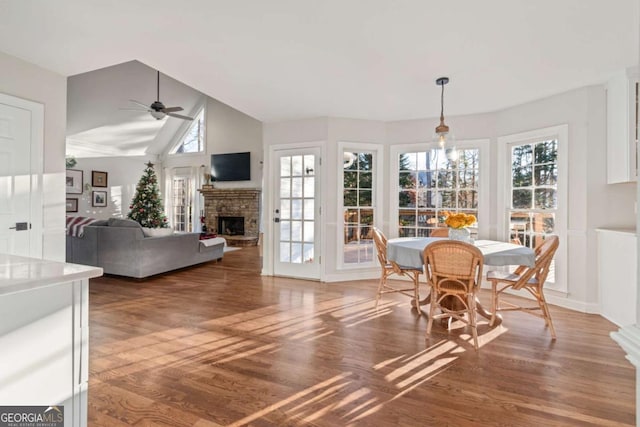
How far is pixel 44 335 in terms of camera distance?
41.8 inches

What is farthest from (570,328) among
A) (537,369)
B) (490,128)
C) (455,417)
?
(490,128)

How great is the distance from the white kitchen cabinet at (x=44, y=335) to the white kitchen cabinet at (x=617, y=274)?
3923 millimetres

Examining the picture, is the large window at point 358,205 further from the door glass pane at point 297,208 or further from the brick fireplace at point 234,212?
the brick fireplace at point 234,212

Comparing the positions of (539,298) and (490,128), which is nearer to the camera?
(539,298)

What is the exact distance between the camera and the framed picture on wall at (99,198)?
27.1 ft

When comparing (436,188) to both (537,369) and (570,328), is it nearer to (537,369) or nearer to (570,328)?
(570,328)

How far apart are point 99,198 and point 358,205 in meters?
7.47

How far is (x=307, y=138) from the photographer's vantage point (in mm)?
4758

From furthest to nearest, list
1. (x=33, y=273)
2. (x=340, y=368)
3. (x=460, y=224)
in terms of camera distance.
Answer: (x=460, y=224)
(x=340, y=368)
(x=33, y=273)

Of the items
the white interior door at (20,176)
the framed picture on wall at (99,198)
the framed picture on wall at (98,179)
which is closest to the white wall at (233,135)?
the framed picture on wall at (98,179)

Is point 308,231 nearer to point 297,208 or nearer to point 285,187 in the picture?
point 297,208

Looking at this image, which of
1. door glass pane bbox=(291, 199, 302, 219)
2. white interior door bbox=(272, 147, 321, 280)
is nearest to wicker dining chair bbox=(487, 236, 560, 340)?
white interior door bbox=(272, 147, 321, 280)

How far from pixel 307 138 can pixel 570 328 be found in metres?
3.84

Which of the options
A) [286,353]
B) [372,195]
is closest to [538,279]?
[286,353]
